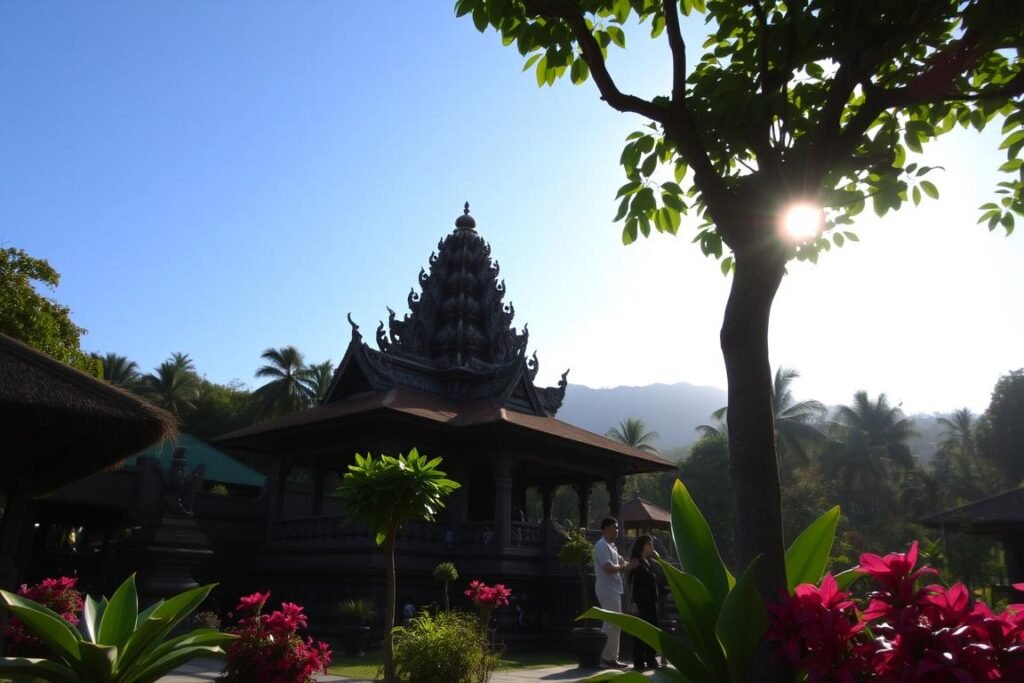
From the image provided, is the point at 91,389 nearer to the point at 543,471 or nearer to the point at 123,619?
→ the point at 123,619

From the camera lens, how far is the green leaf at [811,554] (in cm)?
393

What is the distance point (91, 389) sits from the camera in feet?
25.6

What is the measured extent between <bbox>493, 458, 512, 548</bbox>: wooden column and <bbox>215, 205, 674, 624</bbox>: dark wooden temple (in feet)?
0.11

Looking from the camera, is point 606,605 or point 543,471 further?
point 543,471

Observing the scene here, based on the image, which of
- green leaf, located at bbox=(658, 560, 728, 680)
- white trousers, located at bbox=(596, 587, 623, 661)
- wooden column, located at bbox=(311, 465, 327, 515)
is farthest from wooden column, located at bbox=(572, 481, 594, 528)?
green leaf, located at bbox=(658, 560, 728, 680)

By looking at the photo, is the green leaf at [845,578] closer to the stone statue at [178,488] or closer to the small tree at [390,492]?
the small tree at [390,492]

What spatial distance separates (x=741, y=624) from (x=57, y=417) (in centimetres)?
703

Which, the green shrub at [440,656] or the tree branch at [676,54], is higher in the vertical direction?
the tree branch at [676,54]

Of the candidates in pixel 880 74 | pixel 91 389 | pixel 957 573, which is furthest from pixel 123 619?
pixel 957 573

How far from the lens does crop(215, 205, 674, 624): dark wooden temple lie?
18.0 m

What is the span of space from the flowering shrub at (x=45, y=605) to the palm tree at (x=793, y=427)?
4446cm

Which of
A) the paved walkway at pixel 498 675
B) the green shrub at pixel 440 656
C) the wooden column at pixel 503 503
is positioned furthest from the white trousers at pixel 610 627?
the wooden column at pixel 503 503

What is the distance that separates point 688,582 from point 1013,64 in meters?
5.06

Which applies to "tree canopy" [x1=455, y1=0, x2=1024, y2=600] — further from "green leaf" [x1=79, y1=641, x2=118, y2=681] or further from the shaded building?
the shaded building
